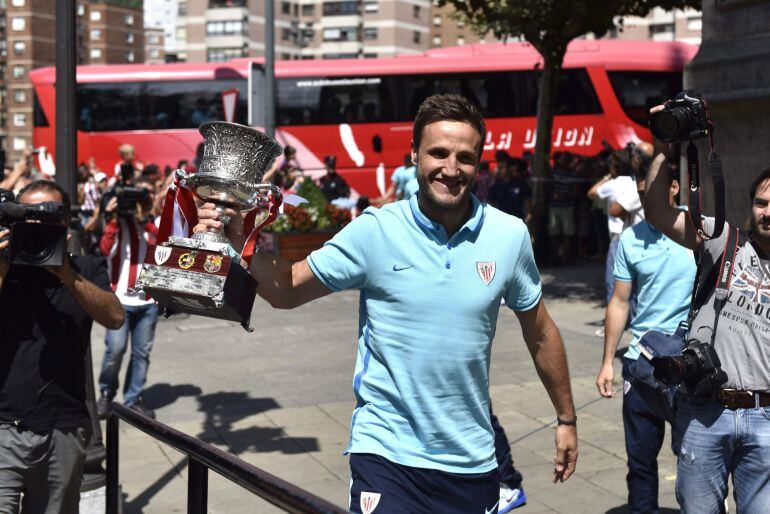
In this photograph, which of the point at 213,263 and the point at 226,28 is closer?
the point at 213,263

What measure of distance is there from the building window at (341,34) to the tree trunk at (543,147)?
72.4m

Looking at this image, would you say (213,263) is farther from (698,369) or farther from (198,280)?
(698,369)

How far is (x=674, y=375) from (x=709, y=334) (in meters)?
0.22

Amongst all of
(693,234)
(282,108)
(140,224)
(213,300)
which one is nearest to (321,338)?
(140,224)

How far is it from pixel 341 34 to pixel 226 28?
1014 cm

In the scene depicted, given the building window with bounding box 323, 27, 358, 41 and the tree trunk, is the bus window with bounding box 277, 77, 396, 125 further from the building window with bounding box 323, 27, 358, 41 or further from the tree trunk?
the building window with bounding box 323, 27, 358, 41

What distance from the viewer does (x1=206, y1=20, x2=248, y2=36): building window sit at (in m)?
85.4

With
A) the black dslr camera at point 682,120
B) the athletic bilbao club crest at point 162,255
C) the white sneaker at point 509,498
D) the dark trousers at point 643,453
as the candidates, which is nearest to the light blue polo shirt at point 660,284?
the dark trousers at point 643,453

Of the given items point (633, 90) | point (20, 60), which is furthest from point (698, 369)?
point (20, 60)

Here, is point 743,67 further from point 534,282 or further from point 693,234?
point 534,282

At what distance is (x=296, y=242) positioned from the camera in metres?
16.5

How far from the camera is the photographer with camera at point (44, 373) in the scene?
4.29m

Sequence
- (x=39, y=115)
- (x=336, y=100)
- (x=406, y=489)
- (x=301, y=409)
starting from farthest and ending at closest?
(x=39, y=115) → (x=336, y=100) → (x=301, y=409) → (x=406, y=489)

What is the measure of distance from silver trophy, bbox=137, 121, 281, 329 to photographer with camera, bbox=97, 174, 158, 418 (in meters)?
4.96
